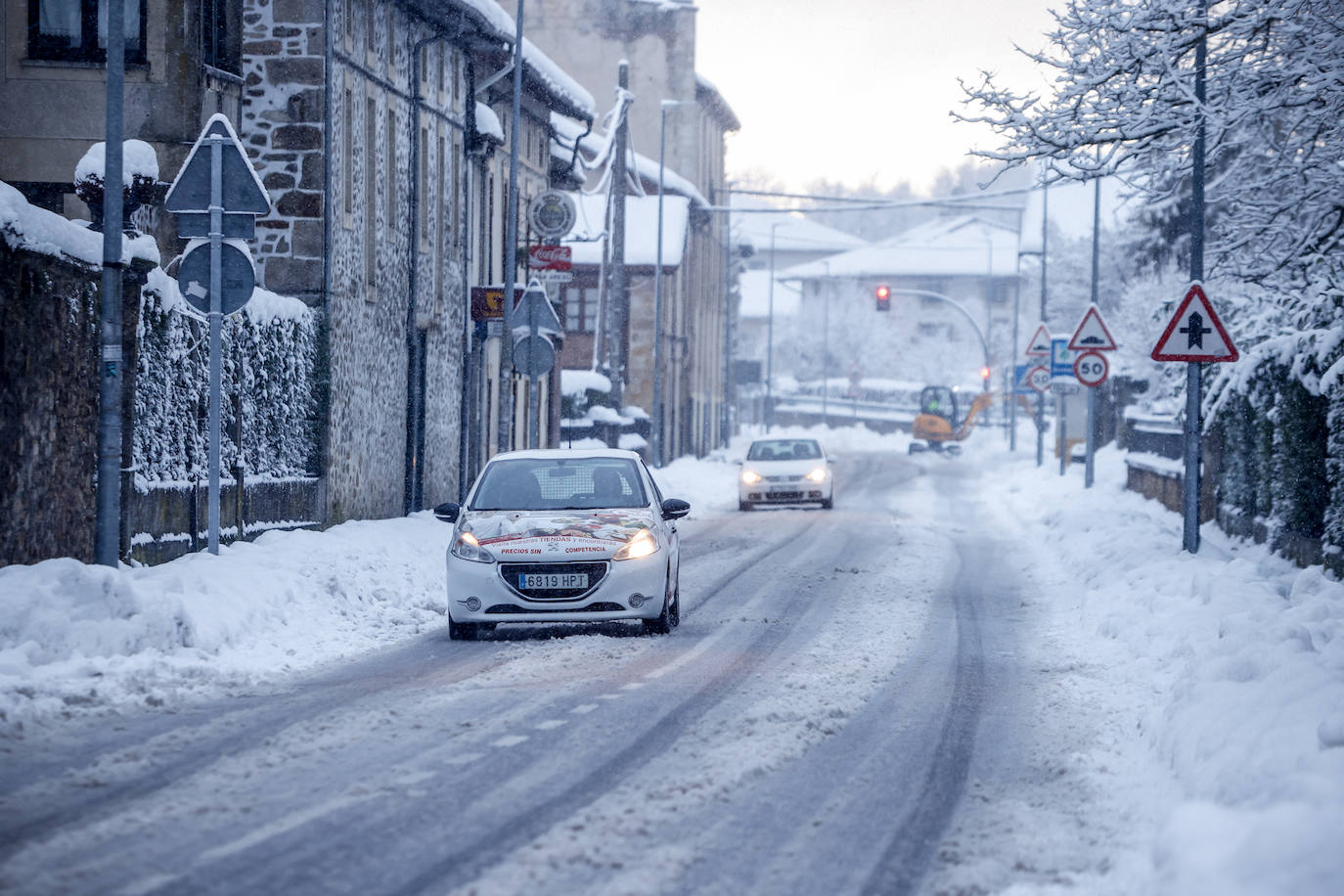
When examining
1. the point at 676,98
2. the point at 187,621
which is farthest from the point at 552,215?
the point at 676,98

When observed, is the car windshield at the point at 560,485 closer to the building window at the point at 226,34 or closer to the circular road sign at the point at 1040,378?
the building window at the point at 226,34

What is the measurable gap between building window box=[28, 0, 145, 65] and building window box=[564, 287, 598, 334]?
3324 cm

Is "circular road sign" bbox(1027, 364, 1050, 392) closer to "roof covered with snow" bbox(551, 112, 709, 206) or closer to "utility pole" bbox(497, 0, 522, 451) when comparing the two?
"roof covered with snow" bbox(551, 112, 709, 206)

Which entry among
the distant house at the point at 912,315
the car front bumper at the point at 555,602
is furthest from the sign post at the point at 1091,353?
the distant house at the point at 912,315

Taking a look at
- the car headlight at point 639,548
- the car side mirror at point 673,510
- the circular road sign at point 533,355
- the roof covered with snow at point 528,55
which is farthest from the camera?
the roof covered with snow at point 528,55

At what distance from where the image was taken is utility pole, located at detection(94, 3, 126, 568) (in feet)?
40.9

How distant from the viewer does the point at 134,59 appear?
20688mm

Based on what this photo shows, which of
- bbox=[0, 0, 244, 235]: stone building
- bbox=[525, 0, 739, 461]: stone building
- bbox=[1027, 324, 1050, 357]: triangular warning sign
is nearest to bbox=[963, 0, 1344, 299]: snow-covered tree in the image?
bbox=[0, 0, 244, 235]: stone building

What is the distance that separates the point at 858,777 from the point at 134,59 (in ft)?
51.3

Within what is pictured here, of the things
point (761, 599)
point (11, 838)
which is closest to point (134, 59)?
point (761, 599)

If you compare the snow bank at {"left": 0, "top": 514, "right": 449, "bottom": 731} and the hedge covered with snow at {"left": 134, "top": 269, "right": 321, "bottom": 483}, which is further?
the hedge covered with snow at {"left": 134, "top": 269, "right": 321, "bottom": 483}

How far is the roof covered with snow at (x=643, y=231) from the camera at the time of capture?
53.2 m

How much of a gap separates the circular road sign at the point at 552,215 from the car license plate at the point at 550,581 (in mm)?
18850

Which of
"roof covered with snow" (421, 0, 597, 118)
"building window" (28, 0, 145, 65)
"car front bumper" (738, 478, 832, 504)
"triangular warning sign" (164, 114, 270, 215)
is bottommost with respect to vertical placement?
"car front bumper" (738, 478, 832, 504)
